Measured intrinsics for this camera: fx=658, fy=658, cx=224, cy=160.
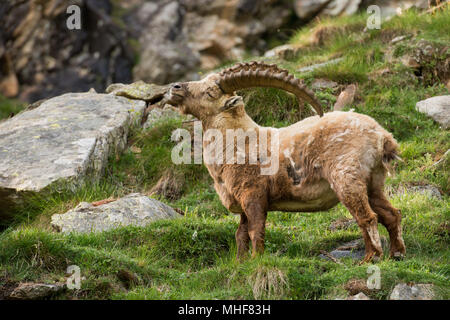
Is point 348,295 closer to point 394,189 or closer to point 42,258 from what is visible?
point 42,258

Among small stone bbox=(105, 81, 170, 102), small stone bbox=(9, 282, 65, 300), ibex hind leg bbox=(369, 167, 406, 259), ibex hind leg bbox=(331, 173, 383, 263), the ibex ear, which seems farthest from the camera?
small stone bbox=(105, 81, 170, 102)

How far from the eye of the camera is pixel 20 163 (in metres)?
11.0

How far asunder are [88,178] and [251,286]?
540 cm

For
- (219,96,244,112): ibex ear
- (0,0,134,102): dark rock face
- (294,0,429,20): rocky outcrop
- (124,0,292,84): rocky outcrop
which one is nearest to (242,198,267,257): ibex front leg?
(219,96,244,112): ibex ear

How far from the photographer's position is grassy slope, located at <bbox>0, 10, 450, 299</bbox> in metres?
6.78

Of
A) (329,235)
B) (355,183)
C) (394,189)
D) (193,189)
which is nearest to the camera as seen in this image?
(355,183)

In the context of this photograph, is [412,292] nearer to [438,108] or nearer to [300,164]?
[300,164]

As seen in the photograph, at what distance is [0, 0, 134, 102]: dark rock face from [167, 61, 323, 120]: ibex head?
11.4 m

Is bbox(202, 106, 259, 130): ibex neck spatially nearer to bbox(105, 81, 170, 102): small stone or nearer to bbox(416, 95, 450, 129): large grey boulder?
bbox(416, 95, 450, 129): large grey boulder

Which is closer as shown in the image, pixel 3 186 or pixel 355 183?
pixel 355 183

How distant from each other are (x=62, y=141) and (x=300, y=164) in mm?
5635

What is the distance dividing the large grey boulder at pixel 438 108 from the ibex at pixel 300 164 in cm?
505

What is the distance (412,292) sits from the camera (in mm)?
6332

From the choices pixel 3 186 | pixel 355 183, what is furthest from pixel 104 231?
pixel 355 183
